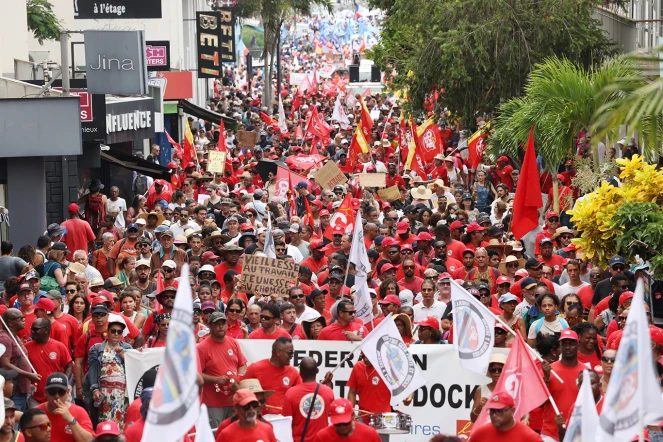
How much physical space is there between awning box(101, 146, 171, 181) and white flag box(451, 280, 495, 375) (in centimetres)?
1593

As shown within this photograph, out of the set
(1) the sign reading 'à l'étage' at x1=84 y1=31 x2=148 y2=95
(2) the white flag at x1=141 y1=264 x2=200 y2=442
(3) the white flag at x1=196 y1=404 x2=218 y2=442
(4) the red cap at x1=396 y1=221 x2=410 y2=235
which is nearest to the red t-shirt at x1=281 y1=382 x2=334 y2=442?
(3) the white flag at x1=196 y1=404 x2=218 y2=442

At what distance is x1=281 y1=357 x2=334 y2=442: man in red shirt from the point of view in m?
10.1

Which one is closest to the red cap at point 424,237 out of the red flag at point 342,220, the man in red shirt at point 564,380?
the red flag at point 342,220

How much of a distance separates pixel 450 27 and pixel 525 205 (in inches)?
491

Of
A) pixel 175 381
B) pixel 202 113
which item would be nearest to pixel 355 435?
pixel 175 381

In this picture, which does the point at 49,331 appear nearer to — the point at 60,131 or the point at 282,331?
the point at 282,331

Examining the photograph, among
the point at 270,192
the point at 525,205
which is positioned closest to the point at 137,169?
the point at 270,192

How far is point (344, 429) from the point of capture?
9.12m

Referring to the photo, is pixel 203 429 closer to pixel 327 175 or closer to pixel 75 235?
pixel 75 235

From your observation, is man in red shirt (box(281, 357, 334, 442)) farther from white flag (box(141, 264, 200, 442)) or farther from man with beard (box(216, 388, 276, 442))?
white flag (box(141, 264, 200, 442))

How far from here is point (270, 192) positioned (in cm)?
2388

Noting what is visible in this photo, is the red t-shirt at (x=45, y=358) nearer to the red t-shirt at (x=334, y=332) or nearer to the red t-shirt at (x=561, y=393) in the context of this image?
the red t-shirt at (x=334, y=332)

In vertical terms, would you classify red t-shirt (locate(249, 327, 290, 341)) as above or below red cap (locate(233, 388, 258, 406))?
below

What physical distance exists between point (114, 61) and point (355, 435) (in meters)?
16.1
